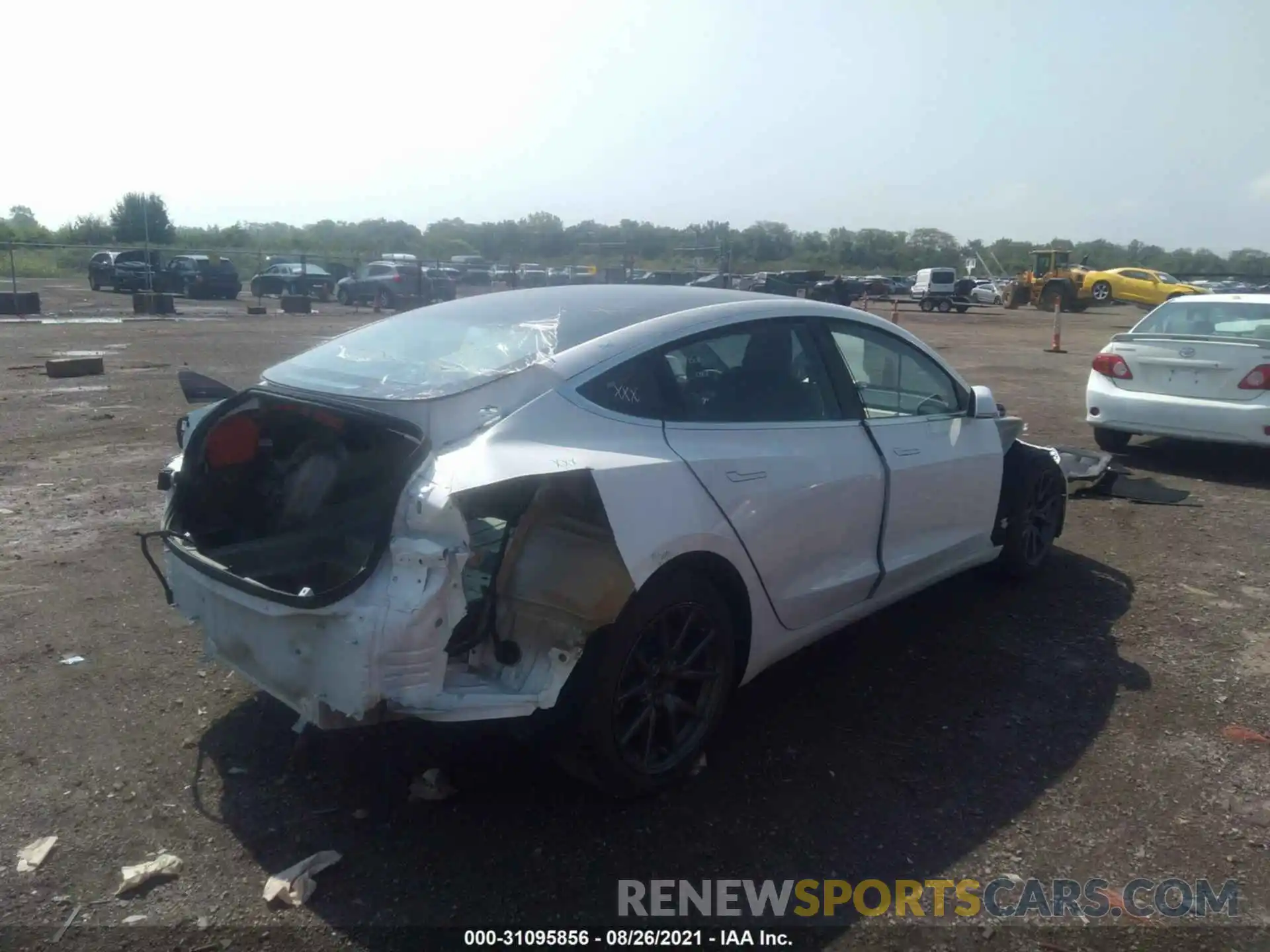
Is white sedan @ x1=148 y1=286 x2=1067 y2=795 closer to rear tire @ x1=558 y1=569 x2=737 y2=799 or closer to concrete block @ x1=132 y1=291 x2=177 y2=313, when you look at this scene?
rear tire @ x1=558 y1=569 x2=737 y2=799

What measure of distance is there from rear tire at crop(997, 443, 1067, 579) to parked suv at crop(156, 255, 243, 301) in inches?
1358

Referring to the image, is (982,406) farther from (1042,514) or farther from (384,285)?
(384,285)

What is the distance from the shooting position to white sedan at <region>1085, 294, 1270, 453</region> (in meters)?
8.20

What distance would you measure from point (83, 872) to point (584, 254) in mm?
25578

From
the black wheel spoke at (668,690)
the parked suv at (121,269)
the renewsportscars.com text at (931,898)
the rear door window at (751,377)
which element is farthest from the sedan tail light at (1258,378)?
the parked suv at (121,269)

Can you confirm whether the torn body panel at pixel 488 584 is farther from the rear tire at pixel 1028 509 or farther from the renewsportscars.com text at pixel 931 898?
the rear tire at pixel 1028 509

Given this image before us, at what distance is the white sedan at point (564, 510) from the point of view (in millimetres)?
3115

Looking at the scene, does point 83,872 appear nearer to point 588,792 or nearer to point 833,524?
point 588,792

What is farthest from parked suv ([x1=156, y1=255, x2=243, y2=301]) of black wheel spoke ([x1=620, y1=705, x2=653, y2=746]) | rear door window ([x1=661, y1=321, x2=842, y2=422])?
black wheel spoke ([x1=620, y1=705, x2=653, y2=746])

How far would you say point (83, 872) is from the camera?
311 centimetres

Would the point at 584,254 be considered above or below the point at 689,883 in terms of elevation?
above

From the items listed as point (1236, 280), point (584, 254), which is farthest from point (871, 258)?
point (584, 254)

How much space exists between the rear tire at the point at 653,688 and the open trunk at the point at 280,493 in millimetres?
959

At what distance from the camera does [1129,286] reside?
41.9 metres
